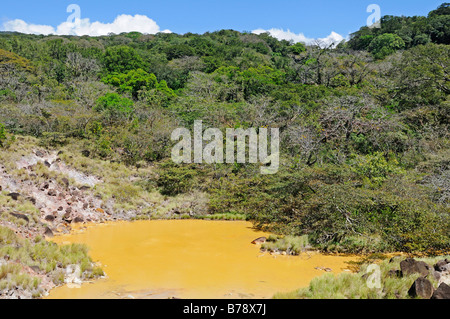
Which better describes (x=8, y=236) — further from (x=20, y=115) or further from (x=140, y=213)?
(x=20, y=115)

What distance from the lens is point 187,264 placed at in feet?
31.4

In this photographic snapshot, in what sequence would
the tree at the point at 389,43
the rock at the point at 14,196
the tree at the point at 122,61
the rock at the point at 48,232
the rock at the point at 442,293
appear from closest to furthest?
the rock at the point at 442,293 < the rock at the point at 48,232 < the rock at the point at 14,196 < the tree at the point at 122,61 < the tree at the point at 389,43

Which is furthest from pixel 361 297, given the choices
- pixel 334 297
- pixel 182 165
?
pixel 182 165

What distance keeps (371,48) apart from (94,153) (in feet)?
152

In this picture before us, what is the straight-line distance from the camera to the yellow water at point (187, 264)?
7.55 meters

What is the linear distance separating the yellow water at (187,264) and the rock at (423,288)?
243cm

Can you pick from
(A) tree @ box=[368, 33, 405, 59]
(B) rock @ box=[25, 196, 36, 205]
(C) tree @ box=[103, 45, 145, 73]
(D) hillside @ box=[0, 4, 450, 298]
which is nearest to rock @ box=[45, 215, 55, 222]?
(D) hillside @ box=[0, 4, 450, 298]

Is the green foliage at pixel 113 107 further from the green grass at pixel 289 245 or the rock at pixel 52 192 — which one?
the green grass at pixel 289 245

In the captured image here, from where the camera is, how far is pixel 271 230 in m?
13.5

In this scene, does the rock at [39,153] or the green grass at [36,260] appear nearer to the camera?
the green grass at [36,260]

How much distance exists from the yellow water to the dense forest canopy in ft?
5.51

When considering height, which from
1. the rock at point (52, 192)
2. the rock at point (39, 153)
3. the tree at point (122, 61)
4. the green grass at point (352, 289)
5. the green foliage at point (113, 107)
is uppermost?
the tree at point (122, 61)

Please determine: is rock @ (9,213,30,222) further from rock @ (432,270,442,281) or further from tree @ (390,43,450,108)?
tree @ (390,43,450,108)

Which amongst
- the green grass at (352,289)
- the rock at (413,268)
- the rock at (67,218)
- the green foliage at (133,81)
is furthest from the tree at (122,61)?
the rock at (413,268)
